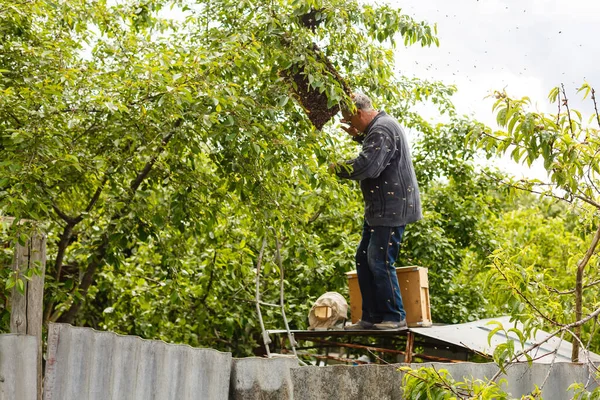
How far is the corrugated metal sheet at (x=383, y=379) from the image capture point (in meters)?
4.37

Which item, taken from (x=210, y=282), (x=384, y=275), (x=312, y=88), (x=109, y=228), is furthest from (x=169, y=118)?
(x=210, y=282)

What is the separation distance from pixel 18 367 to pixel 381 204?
3.49m

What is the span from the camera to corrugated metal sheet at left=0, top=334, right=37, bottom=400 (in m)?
3.07

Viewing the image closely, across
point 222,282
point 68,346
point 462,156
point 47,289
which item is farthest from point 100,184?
point 462,156

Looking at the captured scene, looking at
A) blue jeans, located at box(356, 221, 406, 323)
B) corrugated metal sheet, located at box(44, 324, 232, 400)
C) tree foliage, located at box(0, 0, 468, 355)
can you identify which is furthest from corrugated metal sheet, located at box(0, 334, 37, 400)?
blue jeans, located at box(356, 221, 406, 323)

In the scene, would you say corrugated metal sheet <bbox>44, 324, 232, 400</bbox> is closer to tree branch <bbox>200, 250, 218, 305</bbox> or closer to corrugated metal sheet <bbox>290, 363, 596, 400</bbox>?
corrugated metal sheet <bbox>290, 363, 596, 400</bbox>

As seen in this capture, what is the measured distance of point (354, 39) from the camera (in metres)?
6.07

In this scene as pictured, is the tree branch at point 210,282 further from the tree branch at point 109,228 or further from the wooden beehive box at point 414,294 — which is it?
the wooden beehive box at point 414,294

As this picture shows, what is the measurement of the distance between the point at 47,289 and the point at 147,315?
1.94m

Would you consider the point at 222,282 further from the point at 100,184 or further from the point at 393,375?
the point at 393,375

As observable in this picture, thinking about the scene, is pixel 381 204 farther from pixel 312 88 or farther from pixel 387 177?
pixel 312 88

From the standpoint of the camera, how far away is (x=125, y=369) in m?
3.44

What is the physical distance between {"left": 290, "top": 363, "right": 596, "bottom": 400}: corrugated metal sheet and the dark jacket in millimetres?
1404

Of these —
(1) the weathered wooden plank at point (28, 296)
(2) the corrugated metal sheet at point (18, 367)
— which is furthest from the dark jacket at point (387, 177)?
(2) the corrugated metal sheet at point (18, 367)
